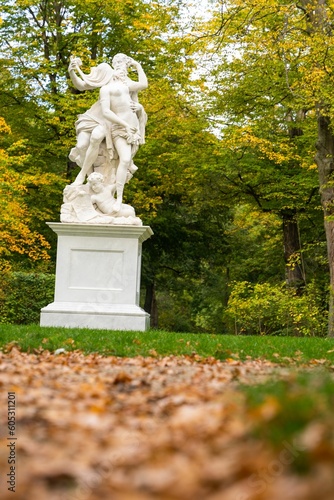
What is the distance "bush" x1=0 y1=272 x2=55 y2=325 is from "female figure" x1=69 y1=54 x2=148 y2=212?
404 centimetres

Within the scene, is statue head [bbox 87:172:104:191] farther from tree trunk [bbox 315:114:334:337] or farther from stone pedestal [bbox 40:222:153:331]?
tree trunk [bbox 315:114:334:337]

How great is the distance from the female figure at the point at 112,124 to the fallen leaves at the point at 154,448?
867cm

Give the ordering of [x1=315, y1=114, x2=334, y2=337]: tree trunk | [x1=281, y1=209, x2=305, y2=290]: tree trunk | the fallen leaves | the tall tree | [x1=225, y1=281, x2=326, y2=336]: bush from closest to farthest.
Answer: the fallen leaves
the tall tree
[x1=315, y1=114, x2=334, y2=337]: tree trunk
[x1=225, y1=281, x2=326, y2=336]: bush
[x1=281, y1=209, x2=305, y2=290]: tree trunk

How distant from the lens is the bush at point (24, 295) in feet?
51.1

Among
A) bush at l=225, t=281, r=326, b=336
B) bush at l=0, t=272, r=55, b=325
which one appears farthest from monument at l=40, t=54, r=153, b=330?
bush at l=225, t=281, r=326, b=336

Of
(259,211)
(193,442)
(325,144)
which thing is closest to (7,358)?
(193,442)

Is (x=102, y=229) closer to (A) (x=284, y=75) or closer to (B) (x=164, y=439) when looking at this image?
(B) (x=164, y=439)

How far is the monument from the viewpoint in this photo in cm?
1181

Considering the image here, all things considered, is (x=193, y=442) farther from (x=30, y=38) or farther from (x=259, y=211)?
(x=30, y=38)

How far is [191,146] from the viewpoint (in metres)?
21.2

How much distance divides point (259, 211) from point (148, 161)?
403cm

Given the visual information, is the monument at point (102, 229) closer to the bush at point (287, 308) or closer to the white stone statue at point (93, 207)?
the white stone statue at point (93, 207)

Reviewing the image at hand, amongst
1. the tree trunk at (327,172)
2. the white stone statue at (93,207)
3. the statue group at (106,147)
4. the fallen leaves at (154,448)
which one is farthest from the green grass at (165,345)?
the tree trunk at (327,172)

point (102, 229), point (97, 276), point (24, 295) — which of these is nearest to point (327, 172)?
point (102, 229)
